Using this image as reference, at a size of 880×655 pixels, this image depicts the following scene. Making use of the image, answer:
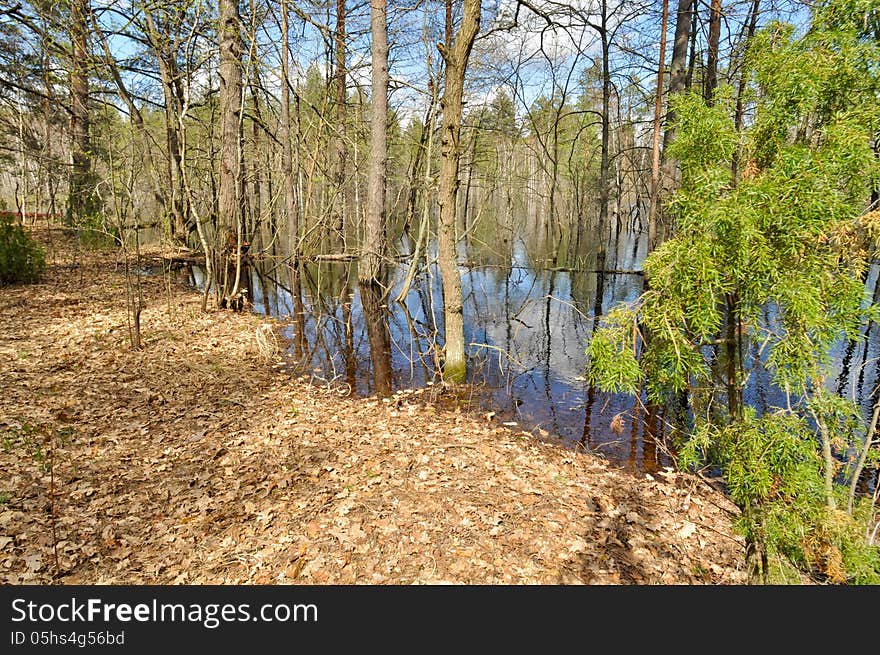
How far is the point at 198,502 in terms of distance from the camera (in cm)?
404

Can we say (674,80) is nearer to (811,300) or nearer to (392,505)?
(811,300)

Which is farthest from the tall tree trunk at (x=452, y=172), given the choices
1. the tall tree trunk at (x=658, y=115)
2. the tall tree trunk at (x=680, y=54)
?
the tall tree trunk at (x=680, y=54)

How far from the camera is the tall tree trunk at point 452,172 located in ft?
18.8

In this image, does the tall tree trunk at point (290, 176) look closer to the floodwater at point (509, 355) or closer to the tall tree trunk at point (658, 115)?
the floodwater at point (509, 355)

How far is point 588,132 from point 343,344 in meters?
30.5

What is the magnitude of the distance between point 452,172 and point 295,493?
14.4 feet

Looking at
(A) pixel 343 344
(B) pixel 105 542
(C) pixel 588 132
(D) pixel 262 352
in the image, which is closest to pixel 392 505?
(B) pixel 105 542

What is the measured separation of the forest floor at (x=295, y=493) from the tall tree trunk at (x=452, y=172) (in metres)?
0.83

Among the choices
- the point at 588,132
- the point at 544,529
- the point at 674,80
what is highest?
the point at 588,132

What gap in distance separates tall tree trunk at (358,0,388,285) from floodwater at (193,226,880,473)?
1490mm

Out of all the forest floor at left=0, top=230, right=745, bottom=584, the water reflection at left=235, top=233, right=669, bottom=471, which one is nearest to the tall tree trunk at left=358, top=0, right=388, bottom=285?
the water reflection at left=235, top=233, right=669, bottom=471

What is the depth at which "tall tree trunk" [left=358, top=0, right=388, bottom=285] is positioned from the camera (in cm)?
1033

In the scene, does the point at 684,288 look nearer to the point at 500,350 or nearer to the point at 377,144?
the point at 500,350

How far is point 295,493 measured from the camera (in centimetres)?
420
